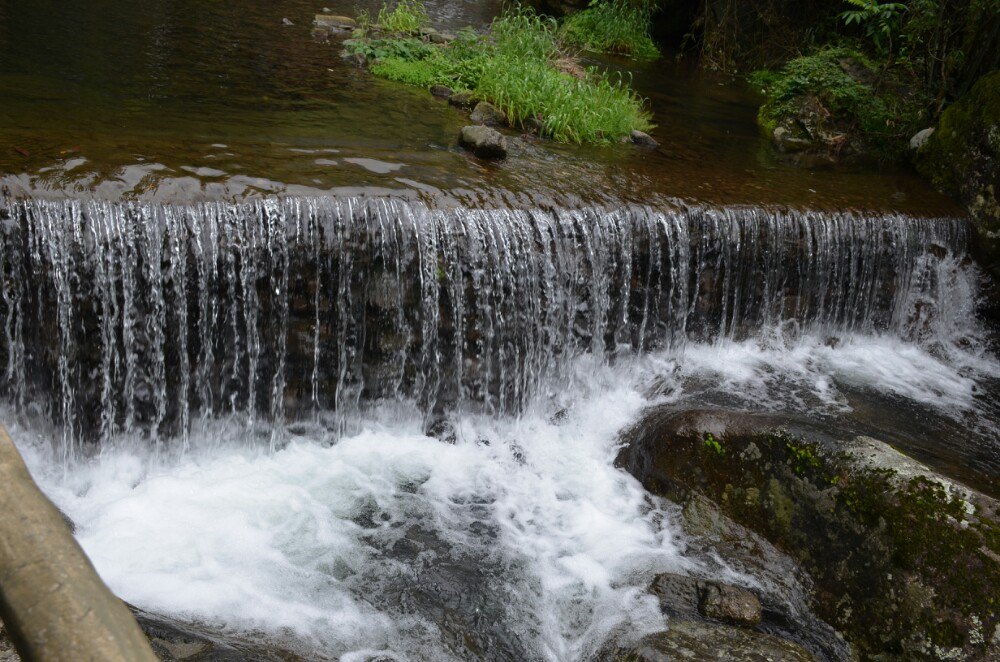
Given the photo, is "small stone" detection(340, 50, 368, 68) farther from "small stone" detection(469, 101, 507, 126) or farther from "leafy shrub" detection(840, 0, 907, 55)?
"leafy shrub" detection(840, 0, 907, 55)

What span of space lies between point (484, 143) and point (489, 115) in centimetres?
166

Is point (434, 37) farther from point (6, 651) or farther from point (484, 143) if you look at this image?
point (6, 651)

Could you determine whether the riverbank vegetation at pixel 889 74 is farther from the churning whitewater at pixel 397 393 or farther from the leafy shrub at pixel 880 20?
the churning whitewater at pixel 397 393

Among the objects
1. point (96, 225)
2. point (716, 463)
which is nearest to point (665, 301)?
point (716, 463)

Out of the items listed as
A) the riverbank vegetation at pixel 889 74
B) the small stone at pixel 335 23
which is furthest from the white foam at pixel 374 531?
the small stone at pixel 335 23

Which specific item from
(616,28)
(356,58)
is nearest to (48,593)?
(356,58)

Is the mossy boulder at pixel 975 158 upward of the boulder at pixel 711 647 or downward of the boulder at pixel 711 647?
upward

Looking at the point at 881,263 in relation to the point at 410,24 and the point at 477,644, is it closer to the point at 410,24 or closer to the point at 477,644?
the point at 477,644

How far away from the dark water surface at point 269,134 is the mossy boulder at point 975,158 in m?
0.27

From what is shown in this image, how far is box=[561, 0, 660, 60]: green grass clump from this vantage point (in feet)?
46.7

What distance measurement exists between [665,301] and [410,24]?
21.9ft

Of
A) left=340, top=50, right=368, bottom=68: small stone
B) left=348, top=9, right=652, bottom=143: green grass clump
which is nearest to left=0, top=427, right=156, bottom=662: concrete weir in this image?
left=348, top=9, right=652, bottom=143: green grass clump

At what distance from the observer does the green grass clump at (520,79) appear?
859 centimetres

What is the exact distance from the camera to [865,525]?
429cm
